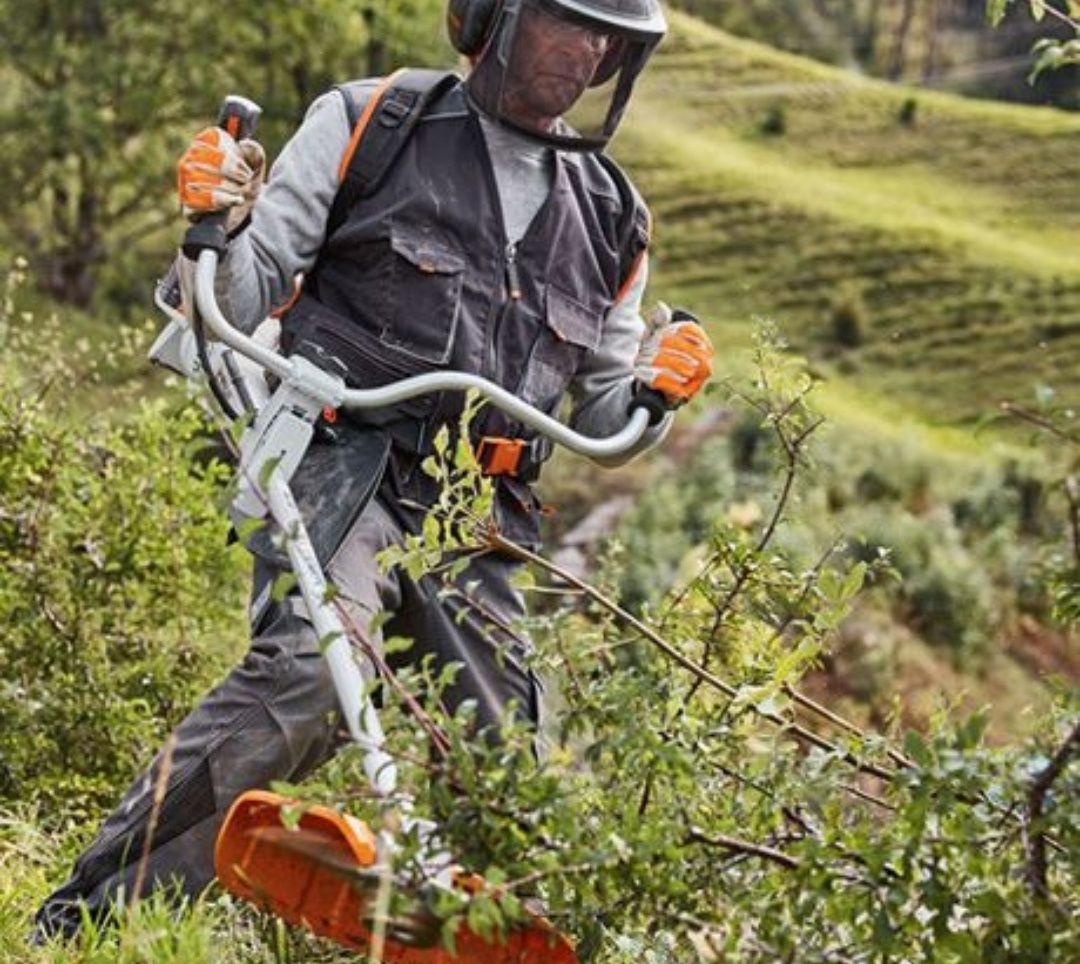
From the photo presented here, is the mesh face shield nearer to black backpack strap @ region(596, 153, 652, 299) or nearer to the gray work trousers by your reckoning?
black backpack strap @ region(596, 153, 652, 299)

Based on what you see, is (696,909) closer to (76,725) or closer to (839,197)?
(76,725)

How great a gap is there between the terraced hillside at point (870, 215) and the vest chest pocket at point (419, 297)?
2811cm

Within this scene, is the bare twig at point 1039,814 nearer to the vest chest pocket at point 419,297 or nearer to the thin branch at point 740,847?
the thin branch at point 740,847

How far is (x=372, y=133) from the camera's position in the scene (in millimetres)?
4926

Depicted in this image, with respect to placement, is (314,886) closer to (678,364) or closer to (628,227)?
(678,364)

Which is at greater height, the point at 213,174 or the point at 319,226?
the point at 213,174

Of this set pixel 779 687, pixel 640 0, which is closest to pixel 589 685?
pixel 779 687

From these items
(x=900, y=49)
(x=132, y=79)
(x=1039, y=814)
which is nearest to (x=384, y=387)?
(x=1039, y=814)

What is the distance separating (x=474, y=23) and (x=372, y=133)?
0.38m

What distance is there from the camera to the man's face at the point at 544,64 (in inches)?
197

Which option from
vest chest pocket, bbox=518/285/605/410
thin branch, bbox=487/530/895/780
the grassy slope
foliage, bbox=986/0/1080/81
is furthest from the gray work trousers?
the grassy slope

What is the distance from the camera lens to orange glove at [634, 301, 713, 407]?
16.1ft

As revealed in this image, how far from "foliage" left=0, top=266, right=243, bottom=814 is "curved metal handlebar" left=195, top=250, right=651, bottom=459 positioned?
1936 millimetres

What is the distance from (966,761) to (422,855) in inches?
31.6
